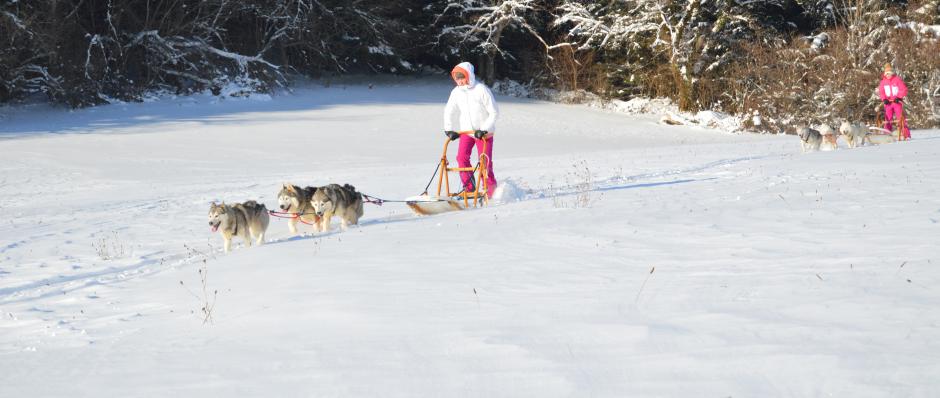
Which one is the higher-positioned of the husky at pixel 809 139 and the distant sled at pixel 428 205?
the husky at pixel 809 139

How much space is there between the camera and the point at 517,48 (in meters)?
39.0

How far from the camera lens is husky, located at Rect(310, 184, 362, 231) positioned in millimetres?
9672

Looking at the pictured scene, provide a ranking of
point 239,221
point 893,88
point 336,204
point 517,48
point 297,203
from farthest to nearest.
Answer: point 517,48 → point 893,88 → point 336,204 → point 297,203 → point 239,221

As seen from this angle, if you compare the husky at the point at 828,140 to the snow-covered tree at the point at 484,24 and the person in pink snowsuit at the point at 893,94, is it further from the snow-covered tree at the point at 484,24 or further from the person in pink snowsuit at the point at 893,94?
the snow-covered tree at the point at 484,24

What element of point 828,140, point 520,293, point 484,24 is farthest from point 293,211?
point 484,24

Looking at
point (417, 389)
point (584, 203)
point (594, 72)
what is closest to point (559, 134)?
point (594, 72)

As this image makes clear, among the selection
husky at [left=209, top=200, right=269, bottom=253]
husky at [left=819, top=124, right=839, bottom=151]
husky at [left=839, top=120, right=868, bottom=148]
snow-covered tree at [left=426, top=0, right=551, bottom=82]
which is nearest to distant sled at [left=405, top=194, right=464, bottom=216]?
husky at [left=209, top=200, right=269, bottom=253]

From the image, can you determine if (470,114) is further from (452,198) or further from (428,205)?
(428,205)

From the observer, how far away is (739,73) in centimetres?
3039

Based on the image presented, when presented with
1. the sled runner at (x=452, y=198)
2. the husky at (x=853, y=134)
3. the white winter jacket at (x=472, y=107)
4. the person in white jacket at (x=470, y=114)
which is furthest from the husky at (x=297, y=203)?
the husky at (x=853, y=134)

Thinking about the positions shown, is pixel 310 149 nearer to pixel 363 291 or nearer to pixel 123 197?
pixel 123 197

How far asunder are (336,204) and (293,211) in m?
0.48

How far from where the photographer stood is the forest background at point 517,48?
27203mm

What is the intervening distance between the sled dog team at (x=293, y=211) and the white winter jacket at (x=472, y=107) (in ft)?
5.91
